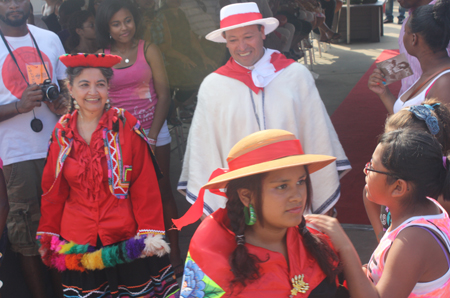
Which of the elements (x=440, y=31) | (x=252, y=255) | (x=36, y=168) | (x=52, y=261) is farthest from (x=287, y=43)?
(x=252, y=255)

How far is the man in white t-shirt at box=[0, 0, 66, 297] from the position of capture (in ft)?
9.05

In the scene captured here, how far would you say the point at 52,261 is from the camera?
2.34 m

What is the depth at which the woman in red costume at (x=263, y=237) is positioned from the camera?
4.55 feet

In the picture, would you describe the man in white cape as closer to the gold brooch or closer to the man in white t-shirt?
the man in white t-shirt

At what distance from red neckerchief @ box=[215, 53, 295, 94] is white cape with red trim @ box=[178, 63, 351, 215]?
0.08ft

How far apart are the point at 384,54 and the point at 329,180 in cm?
889

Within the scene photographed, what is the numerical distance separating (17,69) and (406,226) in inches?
97.4

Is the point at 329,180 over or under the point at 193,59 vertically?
under

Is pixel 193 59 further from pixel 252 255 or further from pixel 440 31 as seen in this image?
pixel 252 255

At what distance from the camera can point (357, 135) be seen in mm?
5816

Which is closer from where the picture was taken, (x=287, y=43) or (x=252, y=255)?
(x=252, y=255)

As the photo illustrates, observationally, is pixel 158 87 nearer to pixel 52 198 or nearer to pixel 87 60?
pixel 87 60

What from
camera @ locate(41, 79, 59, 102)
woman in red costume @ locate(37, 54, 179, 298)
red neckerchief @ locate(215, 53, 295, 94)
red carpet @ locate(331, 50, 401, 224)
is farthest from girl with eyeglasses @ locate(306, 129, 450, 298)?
red carpet @ locate(331, 50, 401, 224)

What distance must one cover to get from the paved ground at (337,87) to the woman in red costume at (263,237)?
77.6 inches
